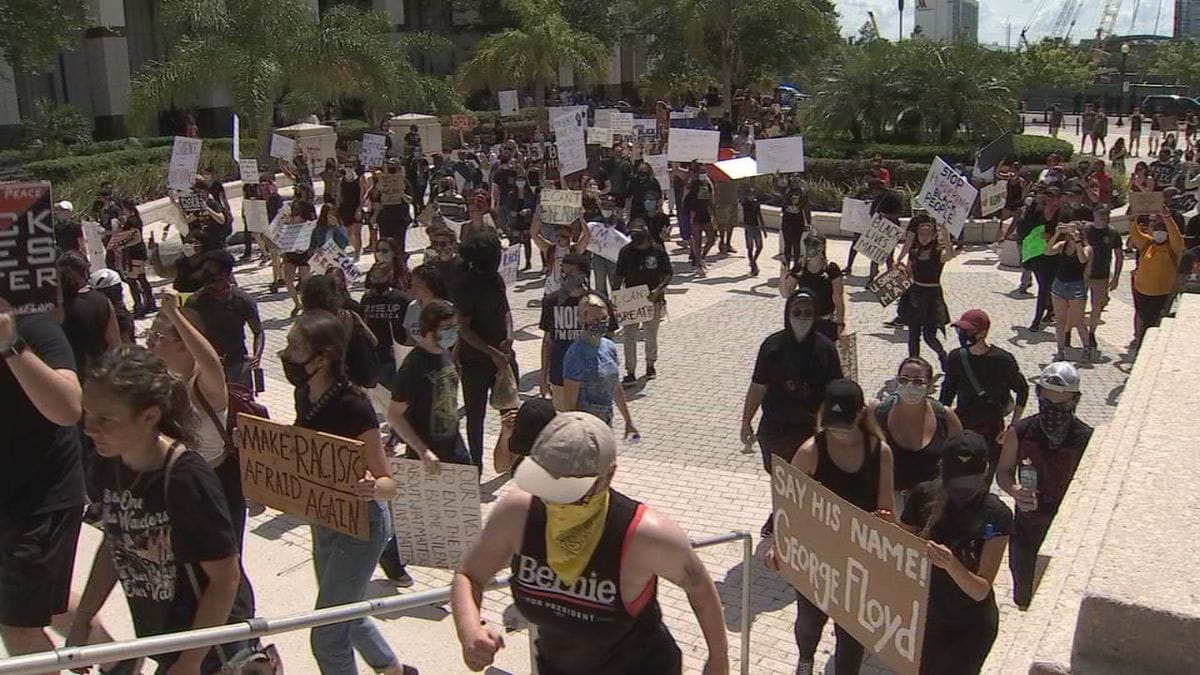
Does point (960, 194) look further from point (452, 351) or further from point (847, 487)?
point (847, 487)

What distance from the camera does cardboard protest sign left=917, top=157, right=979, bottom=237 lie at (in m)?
12.8

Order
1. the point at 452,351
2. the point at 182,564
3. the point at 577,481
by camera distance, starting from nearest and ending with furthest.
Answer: the point at 577,481
the point at 182,564
the point at 452,351

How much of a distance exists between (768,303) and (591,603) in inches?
457

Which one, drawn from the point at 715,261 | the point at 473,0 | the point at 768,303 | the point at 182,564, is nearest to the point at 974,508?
the point at 182,564

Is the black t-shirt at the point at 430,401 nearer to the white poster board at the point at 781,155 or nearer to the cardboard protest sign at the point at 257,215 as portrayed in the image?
the cardboard protest sign at the point at 257,215

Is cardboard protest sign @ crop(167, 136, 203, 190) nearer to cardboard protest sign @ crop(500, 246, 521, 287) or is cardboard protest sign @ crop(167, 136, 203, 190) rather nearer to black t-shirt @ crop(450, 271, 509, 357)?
cardboard protest sign @ crop(500, 246, 521, 287)

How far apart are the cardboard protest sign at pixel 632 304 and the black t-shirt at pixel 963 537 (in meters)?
5.70

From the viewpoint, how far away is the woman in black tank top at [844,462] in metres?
5.17

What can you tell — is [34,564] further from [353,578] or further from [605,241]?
[605,241]

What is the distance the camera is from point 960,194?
42.1ft

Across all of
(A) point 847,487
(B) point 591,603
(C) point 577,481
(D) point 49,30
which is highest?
(D) point 49,30

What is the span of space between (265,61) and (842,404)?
25116 millimetres

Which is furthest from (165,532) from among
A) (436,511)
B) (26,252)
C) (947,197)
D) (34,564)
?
(947,197)

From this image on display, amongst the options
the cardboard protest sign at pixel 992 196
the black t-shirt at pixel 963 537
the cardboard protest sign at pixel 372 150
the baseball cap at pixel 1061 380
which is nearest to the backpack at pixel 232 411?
the black t-shirt at pixel 963 537
